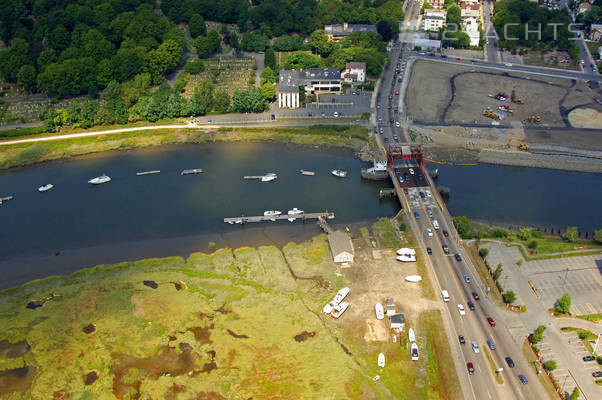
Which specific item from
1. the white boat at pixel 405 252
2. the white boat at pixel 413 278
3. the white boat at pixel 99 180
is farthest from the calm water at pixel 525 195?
the white boat at pixel 99 180

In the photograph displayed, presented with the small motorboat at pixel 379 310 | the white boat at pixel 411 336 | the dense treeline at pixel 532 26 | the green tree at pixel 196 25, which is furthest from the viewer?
the dense treeline at pixel 532 26

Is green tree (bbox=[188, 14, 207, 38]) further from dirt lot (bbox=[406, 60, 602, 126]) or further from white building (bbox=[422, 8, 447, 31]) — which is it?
white building (bbox=[422, 8, 447, 31])

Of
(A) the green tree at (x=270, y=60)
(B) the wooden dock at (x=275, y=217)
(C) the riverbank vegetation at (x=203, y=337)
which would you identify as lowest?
(C) the riverbank vegetation at (x=203, y=337)

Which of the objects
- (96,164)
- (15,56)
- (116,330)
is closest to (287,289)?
(116,330)

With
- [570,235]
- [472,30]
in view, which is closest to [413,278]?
[570,235]

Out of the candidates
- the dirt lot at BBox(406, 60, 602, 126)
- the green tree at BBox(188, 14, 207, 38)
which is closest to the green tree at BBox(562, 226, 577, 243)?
the dirt lot at BBox(406, 60, 602, 126)

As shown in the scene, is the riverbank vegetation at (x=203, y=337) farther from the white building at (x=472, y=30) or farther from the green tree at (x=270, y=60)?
the white building at (x=472, y=30)

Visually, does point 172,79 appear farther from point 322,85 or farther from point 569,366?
point 569,366
